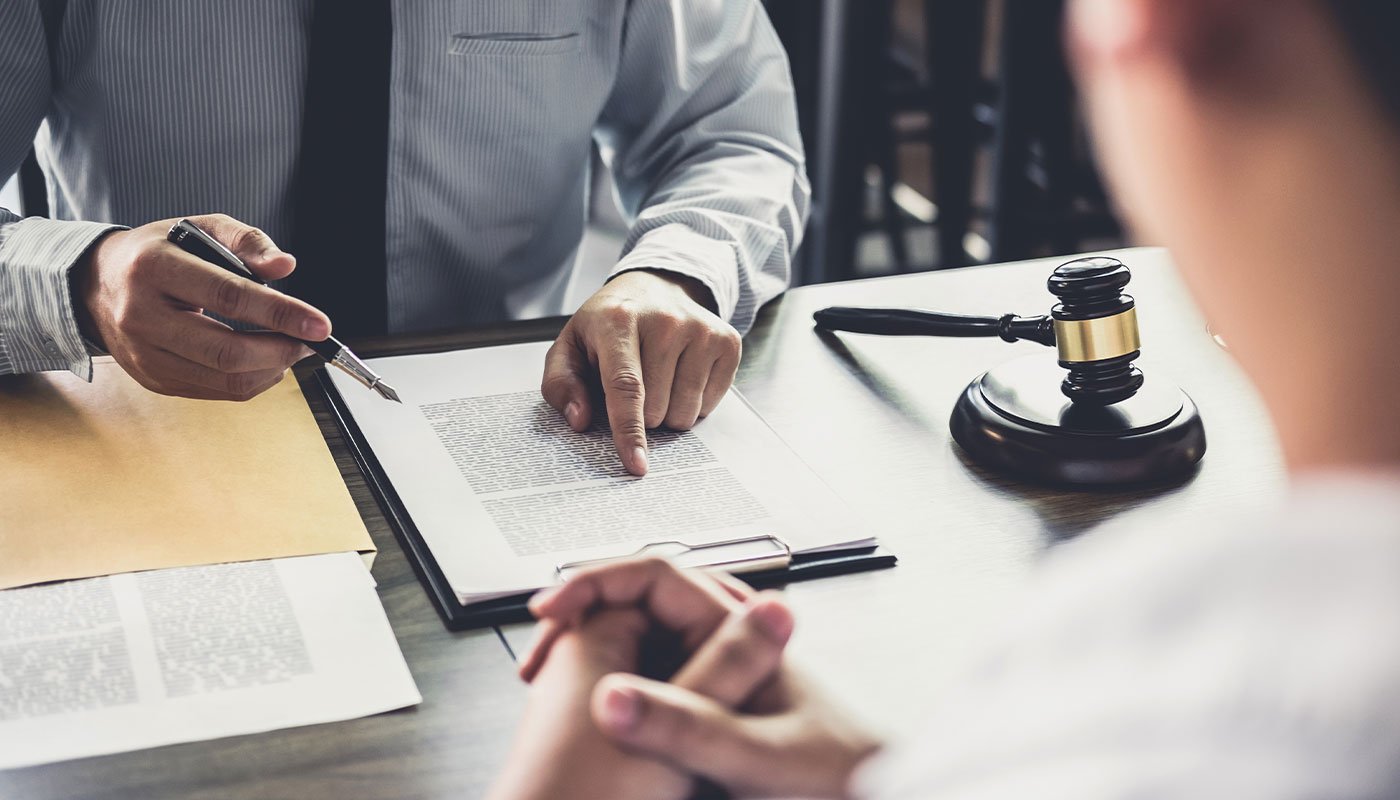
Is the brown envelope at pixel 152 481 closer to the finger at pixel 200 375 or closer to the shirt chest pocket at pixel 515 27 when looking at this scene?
the finger at pixel 200 375

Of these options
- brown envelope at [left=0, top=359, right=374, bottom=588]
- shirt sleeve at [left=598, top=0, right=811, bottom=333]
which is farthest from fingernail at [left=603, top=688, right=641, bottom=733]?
shirt sleeve at [left=598, top=0, right=811, bottom=333]

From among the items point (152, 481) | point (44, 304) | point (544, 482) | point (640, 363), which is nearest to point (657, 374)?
point (640, 363)

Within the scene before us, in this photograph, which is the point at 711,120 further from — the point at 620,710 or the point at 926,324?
the point at 620,710

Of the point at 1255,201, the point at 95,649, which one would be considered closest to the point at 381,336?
the point at 95,649

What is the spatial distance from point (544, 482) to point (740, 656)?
309 millimetres

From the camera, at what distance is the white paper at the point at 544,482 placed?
884mm

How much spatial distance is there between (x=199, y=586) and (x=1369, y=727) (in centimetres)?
66

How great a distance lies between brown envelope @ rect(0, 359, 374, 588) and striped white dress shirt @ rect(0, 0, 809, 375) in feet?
1.10

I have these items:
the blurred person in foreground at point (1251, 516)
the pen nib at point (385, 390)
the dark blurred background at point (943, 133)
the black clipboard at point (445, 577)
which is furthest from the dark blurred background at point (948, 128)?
the blurred person in foreground at point (1251, 516)

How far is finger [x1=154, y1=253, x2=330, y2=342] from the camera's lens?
3.21 feet

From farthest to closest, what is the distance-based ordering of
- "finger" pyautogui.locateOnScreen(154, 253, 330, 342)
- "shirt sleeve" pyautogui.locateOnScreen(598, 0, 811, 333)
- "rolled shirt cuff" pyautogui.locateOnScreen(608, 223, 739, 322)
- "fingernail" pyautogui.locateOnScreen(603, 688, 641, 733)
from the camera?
"shirt sleeve" pyautogui.locateOnScreen(598, 0, 811, 333), "rolled shirt cuff" pyautogui.locateOnScreen(608, 223, 739, 322), "finger" pyautogui.locateOnScreen(154, 253, 330, 342), "fingernail" pyautogui.locateOnScreen(603, 688, 641, 733)

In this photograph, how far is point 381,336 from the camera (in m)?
1.25

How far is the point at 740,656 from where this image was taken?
27.6 inches

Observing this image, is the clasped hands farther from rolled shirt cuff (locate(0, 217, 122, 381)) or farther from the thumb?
rolled shirt cuff (locate(0, 217, 122, 381))
